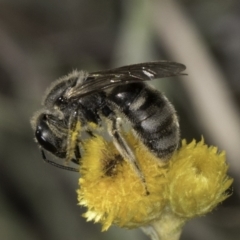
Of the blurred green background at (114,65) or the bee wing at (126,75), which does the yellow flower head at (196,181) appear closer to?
the bee wing at (126,75)

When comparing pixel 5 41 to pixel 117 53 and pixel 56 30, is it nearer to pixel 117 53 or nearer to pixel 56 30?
pixel 56 30

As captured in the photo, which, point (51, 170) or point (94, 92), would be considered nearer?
point (94, 92)

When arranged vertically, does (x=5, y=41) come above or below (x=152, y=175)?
above

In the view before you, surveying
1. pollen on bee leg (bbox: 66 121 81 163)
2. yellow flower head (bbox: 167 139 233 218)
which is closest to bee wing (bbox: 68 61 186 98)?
pollen on bee leg (bbox: 66 121 81 163)

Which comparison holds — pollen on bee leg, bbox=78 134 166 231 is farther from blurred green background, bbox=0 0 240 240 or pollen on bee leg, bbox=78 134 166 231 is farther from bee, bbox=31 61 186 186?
blurred green background, bbox=0 0 240 240

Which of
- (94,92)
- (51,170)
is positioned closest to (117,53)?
(51,170)

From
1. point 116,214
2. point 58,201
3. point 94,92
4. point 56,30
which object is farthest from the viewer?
point 56,30

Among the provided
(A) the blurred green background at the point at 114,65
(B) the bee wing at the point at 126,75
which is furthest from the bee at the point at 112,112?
(A) the blurred green background at the point at 114,65
